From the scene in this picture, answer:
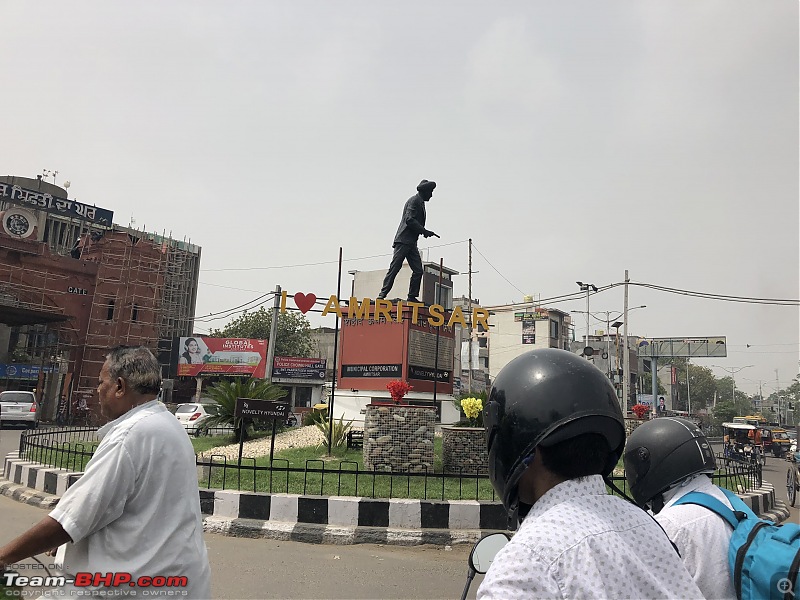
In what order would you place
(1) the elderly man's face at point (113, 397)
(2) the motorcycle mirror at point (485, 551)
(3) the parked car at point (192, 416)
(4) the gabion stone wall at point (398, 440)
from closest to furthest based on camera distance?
(2) the motorcycle mirror at point (485, 551)
(1) the elderly man's face at point (113, 397)
(4) the gabion stone wall at point (398, 440)
(3) the parked car at point (192, 416)

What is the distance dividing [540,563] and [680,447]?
1.67 meters

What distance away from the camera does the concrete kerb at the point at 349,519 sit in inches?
256

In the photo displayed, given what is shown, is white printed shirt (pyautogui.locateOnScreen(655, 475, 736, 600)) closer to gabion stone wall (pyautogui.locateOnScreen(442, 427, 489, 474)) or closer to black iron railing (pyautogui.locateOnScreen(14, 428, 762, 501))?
black iron railing (pyautogui.locateOnScreen(14, 428, 762, 501))

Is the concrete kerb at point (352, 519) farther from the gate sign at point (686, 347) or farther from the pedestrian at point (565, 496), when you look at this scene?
the gate sign at point (686, 347)

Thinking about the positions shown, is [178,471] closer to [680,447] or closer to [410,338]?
[680,447]

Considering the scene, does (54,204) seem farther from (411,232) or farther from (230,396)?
(230,396)

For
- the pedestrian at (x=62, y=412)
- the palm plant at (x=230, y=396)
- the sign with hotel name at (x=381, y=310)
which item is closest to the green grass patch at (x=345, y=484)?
the palm plant at (x=230, y=396)

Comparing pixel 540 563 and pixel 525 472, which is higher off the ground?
pixel 525 472

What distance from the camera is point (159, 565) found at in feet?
7.00

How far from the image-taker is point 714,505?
2156 mm

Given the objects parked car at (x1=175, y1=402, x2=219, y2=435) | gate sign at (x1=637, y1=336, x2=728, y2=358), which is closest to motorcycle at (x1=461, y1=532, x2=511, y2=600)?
parked car at (x1=175, y1=402, x2=219, y2=435)

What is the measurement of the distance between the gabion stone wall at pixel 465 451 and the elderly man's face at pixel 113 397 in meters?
7.27

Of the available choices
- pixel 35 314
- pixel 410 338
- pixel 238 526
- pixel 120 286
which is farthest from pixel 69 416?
pixel 238 526

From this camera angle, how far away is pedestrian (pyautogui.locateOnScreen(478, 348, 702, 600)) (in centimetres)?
114
